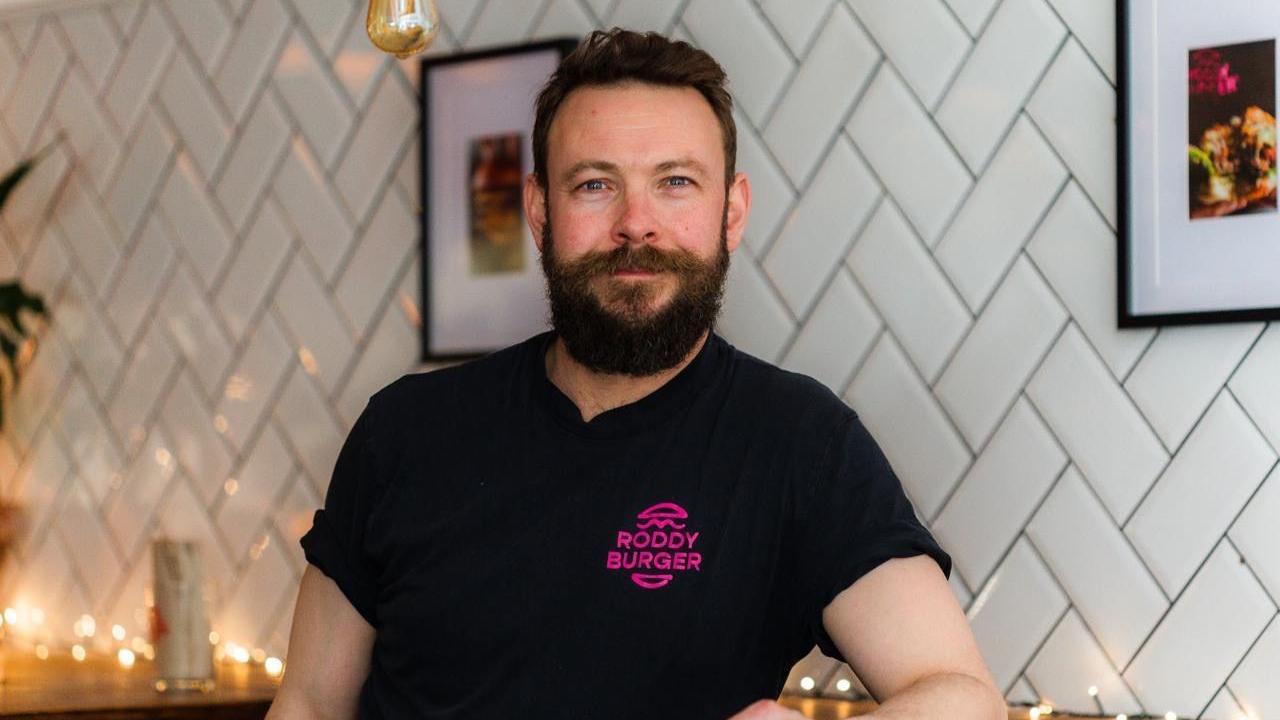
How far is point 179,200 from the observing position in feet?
8.62

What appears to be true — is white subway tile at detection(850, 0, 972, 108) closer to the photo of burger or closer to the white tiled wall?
the white tiled wall

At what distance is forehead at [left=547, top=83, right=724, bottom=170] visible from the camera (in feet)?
4.34

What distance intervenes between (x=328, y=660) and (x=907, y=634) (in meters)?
0.56

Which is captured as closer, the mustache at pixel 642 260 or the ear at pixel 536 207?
the mustache at pixel 642 260

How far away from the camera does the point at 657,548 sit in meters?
1.25

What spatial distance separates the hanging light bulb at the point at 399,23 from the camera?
131 centimetres

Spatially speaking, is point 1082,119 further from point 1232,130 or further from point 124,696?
point 124,696

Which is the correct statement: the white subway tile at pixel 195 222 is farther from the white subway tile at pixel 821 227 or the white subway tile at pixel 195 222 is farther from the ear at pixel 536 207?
the ear at pixel 536 207

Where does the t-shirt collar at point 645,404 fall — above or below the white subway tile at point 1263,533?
above

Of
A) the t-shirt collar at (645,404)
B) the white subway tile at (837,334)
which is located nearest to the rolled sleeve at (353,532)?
the t-shirt collar at (645,404)

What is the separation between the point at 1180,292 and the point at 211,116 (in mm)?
1629

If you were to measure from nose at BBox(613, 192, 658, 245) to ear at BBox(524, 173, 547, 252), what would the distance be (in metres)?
0.12

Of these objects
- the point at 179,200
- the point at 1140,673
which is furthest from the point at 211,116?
the point at 1140,673

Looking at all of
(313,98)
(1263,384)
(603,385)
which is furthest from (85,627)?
(1263,384)
